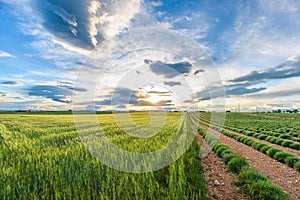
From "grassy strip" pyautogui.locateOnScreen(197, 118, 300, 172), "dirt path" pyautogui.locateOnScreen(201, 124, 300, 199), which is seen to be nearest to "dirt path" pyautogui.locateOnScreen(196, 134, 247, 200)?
"dirt path" pyautogui.locateOnScreen(201, 124, 300, 199)

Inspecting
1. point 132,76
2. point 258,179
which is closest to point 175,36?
point 132,76

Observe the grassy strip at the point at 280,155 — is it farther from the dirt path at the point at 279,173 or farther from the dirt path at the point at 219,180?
the dirt path at the point at 219,180

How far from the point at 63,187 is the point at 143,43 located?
8161 millimetres

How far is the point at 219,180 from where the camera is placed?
7.74 meters

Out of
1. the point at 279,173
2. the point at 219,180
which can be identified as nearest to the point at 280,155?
the point at 279,173

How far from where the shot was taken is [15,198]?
501 cm

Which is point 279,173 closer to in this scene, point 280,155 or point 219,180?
point 280,155

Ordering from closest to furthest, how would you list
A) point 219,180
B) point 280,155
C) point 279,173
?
point 219,180 < point 279,173 < point 280,155

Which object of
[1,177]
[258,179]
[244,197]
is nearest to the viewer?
[1,177]

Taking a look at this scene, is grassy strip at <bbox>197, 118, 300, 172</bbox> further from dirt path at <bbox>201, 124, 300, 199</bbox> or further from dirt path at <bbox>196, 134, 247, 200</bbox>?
dirt path at <bbox>196, 134, 247, 200</bbox>

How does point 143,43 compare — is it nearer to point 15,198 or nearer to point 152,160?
point 152,160

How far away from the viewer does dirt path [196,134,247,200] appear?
20.8 ft

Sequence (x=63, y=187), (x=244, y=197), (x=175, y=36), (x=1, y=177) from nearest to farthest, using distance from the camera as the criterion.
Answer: (x=63, y=187)
(x=1, y=177)
(x=244, y=197)
(x=175, y=36)

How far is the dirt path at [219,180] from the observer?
6.33m
